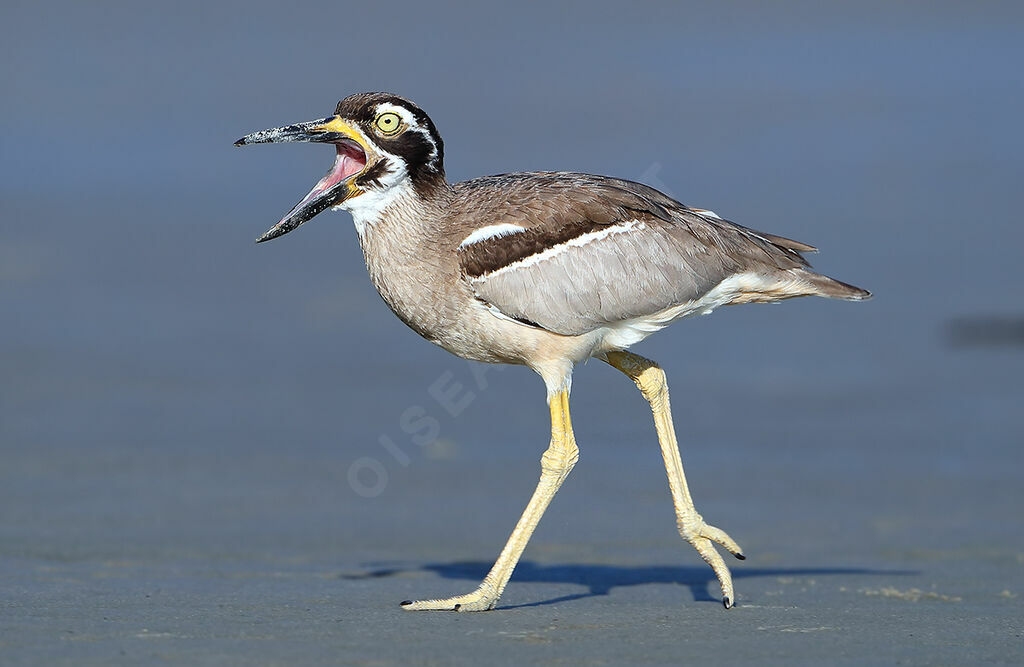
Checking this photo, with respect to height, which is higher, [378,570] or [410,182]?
[410,182]

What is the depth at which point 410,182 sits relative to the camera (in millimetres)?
7973

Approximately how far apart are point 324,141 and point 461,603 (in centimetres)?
250

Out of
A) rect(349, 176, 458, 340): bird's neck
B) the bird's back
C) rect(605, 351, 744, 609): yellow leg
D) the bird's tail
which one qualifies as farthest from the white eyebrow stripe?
the bird's tail

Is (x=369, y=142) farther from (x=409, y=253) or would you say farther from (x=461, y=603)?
(x=461, y=603)

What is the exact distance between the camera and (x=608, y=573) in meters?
9.19

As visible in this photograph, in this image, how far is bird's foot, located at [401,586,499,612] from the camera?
7.49 m

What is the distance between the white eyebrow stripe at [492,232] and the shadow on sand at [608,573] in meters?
2.05

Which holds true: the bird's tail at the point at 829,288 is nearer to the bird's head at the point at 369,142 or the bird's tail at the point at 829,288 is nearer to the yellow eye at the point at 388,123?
the bird's head at the point at 369,142

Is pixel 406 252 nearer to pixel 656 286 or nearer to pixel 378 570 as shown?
pixel 656 286

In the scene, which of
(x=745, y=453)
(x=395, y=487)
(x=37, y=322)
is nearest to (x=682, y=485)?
(x=395, y=487)

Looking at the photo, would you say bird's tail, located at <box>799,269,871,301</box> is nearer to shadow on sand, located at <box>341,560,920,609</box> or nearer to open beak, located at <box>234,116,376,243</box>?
shadow on sand, located at <box>341,560,920,609</box>

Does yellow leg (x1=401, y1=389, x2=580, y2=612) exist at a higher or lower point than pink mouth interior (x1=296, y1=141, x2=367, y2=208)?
lower

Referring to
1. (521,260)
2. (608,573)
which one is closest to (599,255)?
(521,260)

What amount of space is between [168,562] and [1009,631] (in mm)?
4822
